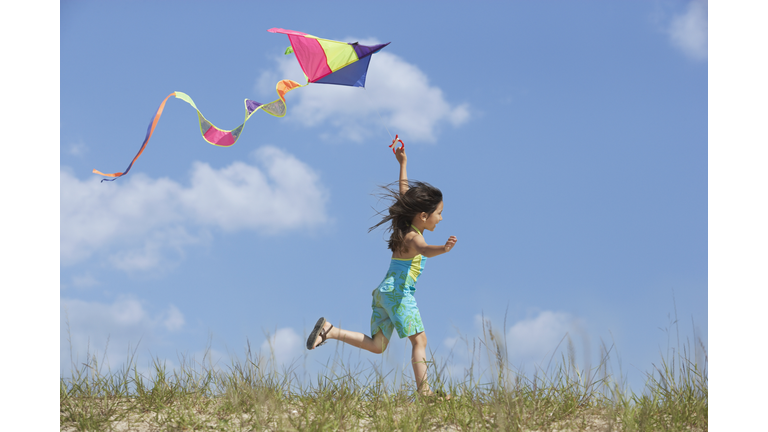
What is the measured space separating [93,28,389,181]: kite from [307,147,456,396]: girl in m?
1.24

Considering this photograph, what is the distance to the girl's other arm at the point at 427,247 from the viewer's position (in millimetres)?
3938

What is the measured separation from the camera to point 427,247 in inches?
161

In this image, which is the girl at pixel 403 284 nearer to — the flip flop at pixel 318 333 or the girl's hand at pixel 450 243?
the flip flop at pixel 318 333

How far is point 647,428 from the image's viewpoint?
3486mm

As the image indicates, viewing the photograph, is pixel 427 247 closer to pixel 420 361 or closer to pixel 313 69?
pixel 420 361

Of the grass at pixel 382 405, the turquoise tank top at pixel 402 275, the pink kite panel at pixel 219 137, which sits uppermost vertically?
the pink kite panel at pixel 219 137

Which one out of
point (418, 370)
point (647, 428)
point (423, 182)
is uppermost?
point (423, 182)

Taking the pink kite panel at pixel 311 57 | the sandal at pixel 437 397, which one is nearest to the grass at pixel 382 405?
the sandal at pixel 437 397

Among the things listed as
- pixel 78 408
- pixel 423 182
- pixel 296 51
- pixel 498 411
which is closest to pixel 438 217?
pixel 423 182

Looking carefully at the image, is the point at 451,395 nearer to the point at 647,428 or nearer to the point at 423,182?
the point at 647,428

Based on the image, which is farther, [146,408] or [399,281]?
[399,281]

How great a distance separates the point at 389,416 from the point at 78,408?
239cm

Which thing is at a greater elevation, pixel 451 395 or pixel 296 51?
pixel 296 51

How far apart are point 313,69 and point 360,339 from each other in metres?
2.49
